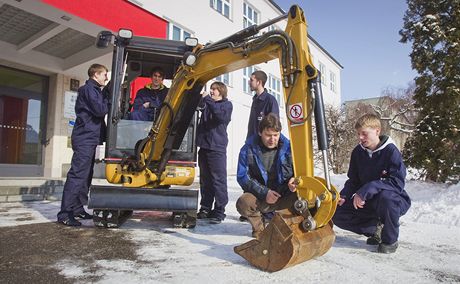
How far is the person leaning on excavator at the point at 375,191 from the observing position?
3.02 meters

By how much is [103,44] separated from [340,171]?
14113 mm

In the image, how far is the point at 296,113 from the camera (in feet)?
9.03

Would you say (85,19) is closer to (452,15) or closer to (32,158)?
(32,158)

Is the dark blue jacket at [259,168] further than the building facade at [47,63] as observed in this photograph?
No

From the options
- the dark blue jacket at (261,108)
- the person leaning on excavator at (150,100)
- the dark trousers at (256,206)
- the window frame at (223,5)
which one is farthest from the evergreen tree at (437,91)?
the window frame at (223,5)

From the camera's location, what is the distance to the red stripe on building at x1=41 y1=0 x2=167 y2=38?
5773mm

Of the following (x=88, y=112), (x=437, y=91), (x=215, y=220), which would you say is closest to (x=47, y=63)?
(x=88, y=112)

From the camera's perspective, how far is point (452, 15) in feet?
24.7

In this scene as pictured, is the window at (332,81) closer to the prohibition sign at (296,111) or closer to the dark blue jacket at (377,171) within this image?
the dark blue jacket at (377,171)

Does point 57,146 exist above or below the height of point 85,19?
below

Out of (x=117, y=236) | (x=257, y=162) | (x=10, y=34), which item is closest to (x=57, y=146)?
(x=10, y=34)

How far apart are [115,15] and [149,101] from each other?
2.86 m

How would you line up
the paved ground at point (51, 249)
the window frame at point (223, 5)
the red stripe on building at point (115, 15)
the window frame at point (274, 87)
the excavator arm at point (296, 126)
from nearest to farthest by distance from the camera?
the paved ground at point (51, 249), the excavator arm at point (296, 126), the red stripe on building at point (115, 15), the window frame at point (223, 5), the window frame at point (274, 87)

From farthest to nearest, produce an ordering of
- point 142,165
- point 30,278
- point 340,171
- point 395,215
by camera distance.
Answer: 1. point 340,171
2. point 142,165
3. point 395,215
4. point 30,278
